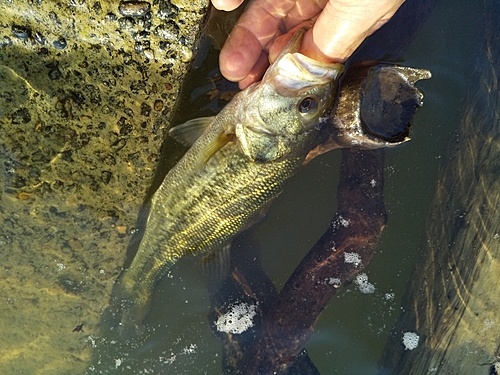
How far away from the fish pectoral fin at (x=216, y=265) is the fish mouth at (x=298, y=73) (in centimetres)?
151

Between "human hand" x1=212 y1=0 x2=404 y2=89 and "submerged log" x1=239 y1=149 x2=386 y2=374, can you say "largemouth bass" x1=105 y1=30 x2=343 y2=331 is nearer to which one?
"human hand" x1=212 y1=0 x2=404 y2=89

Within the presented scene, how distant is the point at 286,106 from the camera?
2.75m

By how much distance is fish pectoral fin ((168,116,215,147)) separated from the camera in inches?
131

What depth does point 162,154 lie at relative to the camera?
3508 mm

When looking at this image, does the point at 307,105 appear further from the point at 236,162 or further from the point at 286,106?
the point at 236,162

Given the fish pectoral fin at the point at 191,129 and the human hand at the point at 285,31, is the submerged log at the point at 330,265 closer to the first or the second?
the human hand at the point at 285,31

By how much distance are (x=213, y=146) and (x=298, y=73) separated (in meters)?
0.81

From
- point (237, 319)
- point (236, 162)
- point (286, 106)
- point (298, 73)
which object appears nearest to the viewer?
point (298, 73)

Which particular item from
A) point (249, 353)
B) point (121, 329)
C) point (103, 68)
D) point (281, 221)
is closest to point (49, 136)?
point (103, 68)

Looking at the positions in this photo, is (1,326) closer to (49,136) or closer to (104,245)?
(104,245)

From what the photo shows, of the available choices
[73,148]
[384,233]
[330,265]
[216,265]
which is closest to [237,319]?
[216,265]

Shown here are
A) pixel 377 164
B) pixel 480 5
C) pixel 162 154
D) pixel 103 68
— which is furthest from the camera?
pixel 480 5

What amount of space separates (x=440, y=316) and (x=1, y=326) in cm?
415

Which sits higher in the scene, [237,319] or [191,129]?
[191,129]
